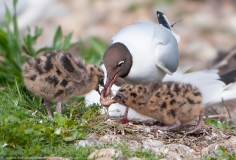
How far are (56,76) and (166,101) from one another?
1.10 m

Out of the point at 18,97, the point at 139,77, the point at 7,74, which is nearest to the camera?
the point at 18,97

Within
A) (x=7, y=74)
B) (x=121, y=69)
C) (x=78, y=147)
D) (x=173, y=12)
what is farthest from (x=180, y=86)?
(x=173, y=12)

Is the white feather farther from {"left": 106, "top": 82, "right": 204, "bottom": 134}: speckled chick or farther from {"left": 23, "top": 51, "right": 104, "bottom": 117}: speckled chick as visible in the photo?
{"left": 23, "top": 51, "right": 104, "bottom": 117}: speckled chick

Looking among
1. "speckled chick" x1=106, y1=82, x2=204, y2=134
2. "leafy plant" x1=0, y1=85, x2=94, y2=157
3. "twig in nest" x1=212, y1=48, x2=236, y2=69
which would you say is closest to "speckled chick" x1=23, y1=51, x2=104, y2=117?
"leafy plant" x1=0, y1=85, x2=94, y2=157

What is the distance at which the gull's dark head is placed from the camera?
6.98 metres

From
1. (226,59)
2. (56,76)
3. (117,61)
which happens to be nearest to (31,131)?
(56,76)

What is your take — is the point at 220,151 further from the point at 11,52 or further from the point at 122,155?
the point at 11,52

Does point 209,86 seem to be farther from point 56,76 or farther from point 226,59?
point 56,76

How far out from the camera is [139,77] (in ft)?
23.9

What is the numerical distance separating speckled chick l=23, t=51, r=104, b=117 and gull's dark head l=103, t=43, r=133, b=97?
48 cm

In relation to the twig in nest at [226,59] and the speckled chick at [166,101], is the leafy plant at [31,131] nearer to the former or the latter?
the speckled chick at [166,101]

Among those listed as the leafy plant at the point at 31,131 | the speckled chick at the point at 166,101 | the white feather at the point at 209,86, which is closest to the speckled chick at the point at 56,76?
the leafy plant at the point at 31,131

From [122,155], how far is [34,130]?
791mm

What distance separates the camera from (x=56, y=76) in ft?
20.9
